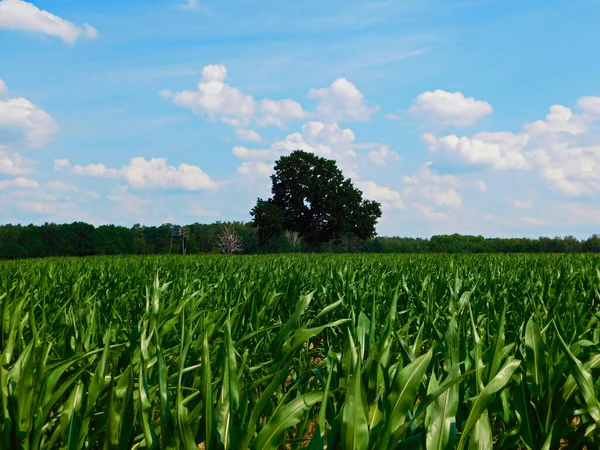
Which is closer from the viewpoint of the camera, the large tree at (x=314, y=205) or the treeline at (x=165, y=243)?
the large tree at (x=314, y=205)

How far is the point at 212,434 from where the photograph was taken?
5.40ft

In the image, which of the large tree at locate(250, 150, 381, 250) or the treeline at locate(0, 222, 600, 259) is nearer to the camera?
the large tree at locate(250, 150, 381, 250)

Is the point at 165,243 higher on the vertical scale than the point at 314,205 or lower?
lower

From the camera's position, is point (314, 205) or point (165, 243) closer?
point (314, 205)

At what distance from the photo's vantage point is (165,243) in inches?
3711

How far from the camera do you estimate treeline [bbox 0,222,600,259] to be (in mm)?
55656

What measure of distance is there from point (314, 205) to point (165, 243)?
49.0 meters

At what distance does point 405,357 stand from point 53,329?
9.15 ft

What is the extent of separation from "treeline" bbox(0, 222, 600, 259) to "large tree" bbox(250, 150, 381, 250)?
2.65 meters

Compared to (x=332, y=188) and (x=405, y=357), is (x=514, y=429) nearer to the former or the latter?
(x=405, y=357)

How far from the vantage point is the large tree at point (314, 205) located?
165 ft

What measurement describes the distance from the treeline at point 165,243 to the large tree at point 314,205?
2.65 meters

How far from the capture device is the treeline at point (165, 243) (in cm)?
5566

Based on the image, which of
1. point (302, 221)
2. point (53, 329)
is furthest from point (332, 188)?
point (53, 329)
